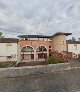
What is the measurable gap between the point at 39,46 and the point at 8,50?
8270mm

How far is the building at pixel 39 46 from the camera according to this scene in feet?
109

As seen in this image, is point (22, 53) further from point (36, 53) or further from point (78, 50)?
point (78, 50)

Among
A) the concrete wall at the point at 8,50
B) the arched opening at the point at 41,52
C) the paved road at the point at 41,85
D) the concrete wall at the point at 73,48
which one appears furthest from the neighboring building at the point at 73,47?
the paved road at the point at 41,85

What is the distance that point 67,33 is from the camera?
3538cm

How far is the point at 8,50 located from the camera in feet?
94.5

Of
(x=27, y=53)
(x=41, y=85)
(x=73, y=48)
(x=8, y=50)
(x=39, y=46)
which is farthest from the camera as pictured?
(x=73, y=48)

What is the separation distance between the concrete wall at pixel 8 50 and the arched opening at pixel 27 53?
4.60 m

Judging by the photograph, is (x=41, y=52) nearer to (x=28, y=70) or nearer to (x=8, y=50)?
(x=8, y=50)

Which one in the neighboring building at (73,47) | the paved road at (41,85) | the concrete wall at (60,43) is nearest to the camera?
the paved road at (41,85)

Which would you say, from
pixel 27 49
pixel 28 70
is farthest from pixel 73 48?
pixel 28 70

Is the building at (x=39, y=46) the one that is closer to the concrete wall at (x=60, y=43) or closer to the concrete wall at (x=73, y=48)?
the concrete wall at (x=60, y=43)

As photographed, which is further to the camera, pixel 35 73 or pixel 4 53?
pixel 4 53

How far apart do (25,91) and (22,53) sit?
22858 mm

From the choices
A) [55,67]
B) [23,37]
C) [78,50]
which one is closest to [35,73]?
[55,67]
